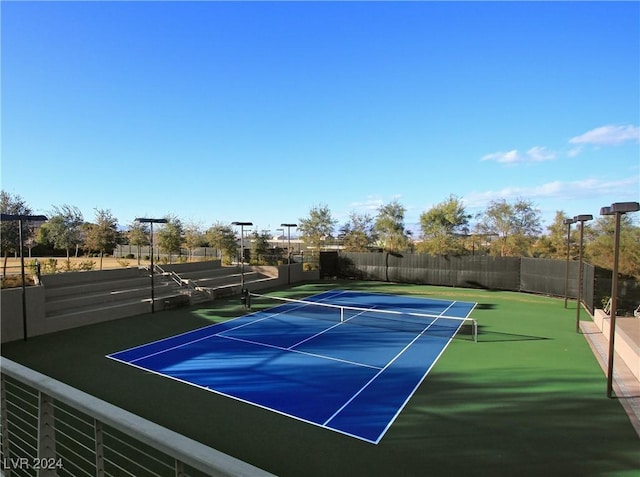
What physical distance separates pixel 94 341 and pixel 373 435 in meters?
9.82

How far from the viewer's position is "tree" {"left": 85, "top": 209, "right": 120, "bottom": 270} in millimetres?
27609

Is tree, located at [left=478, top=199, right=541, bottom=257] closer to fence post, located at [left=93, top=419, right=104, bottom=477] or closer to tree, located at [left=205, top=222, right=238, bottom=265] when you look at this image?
tree, located at [left=205, top=222, right=238, bottom=265]

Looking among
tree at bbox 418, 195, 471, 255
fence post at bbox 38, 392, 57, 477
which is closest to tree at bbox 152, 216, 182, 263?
tree at bbox 418, 195, 471, 255

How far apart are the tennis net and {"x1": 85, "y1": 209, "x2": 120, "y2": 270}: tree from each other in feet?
52.2

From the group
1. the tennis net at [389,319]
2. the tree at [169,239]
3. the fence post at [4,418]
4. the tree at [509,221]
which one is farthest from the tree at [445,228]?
the fence post at [4,418]

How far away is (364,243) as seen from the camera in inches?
1351

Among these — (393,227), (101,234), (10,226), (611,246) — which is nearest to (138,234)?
(101,234)

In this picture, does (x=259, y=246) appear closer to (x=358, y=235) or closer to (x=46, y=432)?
(x=358, y=235)

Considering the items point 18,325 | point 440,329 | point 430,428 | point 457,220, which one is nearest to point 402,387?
point 430,428

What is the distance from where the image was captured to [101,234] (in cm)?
2789

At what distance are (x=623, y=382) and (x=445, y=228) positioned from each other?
21.3m

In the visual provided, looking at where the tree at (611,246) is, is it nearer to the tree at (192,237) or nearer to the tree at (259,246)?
the tree at (259,246)

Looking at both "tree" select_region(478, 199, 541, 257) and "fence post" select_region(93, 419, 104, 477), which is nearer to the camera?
"fence post" select_region(93, 419, 104, 477)

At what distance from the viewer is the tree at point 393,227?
33188mm
